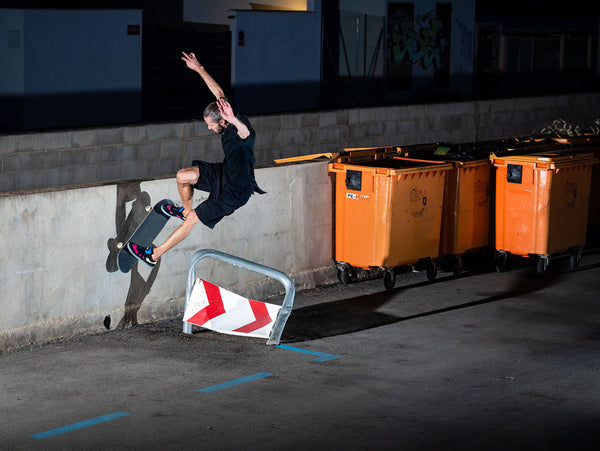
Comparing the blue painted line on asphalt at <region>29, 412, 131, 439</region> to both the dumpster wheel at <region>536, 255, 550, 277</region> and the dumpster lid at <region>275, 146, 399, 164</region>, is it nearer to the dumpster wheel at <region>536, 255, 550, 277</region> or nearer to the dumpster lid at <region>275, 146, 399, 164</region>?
the dumpster lid at <region>275, 146, 399, 164</region>

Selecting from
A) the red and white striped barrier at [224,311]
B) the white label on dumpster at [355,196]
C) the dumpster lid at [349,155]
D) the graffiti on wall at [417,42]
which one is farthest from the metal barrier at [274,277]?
the graffiti on wall at [417,42]

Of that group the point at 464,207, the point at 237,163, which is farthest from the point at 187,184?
the point at 464,207

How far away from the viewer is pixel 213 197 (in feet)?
33.0

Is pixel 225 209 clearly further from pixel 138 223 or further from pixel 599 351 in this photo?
pixel 599 351

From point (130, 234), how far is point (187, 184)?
709mm

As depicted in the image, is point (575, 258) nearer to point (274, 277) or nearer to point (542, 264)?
point (542, 264)

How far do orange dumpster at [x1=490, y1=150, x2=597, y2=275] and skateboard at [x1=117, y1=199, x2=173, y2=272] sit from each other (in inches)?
167

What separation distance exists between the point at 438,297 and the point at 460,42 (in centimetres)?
2100

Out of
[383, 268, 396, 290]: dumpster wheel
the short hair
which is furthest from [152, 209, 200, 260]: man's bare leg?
[383, 268, 396, 290]: dumpster wheel

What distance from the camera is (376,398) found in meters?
8.05

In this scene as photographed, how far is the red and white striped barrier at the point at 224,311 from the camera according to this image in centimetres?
972

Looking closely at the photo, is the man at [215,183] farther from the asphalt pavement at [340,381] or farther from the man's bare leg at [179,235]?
the asphalt pavement at [340,381]

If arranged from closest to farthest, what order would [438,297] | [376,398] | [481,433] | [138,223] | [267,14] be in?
[481,433] < [376,398] < [138,223] < [438,297] < [267,14]

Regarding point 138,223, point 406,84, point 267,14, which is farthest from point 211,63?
point 138,223
